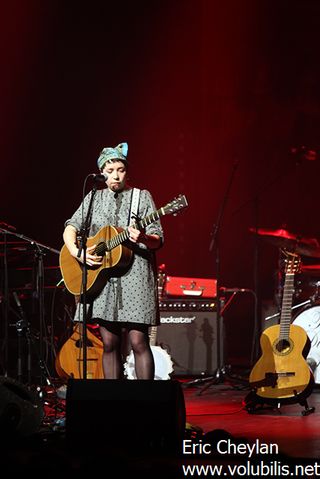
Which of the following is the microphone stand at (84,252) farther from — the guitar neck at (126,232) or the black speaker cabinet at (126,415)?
the black speaker cabinet at (126,415)

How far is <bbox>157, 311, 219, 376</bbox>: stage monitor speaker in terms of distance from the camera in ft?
26.5

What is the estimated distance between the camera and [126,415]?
3.85 metres

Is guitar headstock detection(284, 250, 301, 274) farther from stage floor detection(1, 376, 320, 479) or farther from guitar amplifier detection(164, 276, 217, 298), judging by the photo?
guitar amplifier detection(164, 276, 217, 298)

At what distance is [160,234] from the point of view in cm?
496

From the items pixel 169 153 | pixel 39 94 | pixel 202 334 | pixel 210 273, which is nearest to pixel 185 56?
pixel 169 153

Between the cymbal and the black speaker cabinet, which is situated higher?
the cymbal

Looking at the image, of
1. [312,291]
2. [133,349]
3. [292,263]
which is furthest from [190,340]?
[133,349]

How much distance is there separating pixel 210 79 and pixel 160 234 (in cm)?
492

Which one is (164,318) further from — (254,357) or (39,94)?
(39,94)

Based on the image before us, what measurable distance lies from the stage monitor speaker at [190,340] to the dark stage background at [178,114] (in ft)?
2.27

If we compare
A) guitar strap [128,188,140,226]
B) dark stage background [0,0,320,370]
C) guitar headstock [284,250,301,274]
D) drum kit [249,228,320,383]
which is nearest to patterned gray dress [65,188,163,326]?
guitar strap [128,188,140,226]

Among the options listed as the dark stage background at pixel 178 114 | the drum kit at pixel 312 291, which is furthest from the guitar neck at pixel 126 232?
the dark stage background at pixel 178 114

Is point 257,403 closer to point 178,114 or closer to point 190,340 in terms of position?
point 190,340

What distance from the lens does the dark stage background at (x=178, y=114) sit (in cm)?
829
